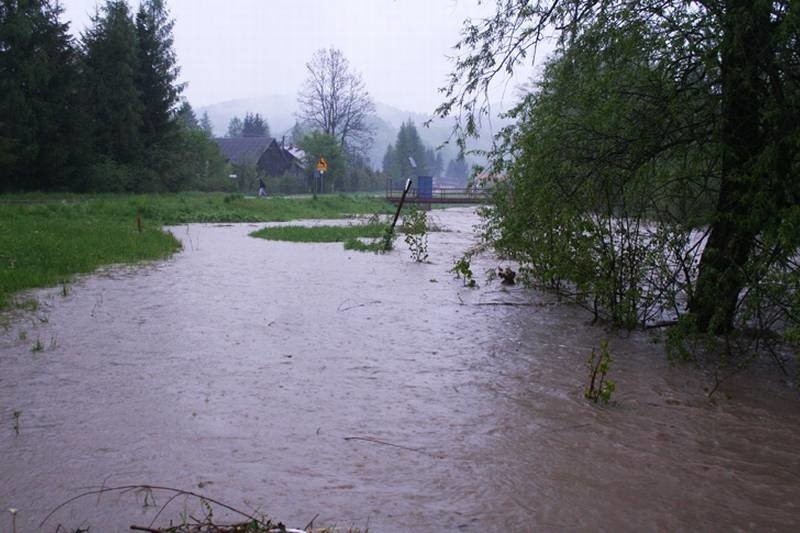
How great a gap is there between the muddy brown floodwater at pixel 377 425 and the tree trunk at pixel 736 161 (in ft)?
3.18

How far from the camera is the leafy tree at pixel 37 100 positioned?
Result: 31.5 meters

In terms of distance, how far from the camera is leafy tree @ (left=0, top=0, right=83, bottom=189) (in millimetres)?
31547

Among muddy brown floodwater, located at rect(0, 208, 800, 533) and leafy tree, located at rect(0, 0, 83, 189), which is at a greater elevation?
leafy tree, located at rect(0, 0, 83, 189)

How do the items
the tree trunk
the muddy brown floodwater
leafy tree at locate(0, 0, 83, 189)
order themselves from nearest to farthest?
1. the muddy brown floodwater
2. the tree trunk
3. leafy tree at locate(0, 0, 83, 189)

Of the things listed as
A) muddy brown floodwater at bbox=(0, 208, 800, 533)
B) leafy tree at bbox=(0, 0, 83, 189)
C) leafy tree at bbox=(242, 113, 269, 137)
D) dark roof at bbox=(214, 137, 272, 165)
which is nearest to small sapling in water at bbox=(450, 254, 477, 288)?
muddy brown floodwater at bbox=(0, 208, 800, 533)

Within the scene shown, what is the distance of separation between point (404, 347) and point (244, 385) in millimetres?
2265

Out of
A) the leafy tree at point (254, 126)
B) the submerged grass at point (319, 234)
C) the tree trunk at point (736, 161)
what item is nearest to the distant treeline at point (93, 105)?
the submerged grass at point (319, 234)

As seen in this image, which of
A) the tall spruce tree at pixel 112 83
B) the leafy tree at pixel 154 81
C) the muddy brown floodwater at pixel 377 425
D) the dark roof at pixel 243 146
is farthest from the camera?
the dark roof at pixel 243 146

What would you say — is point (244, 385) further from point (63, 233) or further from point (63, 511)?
point (63, 233)

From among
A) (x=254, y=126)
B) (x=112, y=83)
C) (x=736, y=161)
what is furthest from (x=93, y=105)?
(x=254, y=126)

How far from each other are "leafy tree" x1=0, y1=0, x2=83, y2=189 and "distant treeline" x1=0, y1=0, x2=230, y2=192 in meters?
0.05

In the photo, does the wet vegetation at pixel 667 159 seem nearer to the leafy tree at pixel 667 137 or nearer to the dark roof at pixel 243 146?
→ the leafy tree at pixel 667 137

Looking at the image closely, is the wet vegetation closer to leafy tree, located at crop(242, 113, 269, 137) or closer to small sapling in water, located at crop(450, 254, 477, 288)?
small sapling in water, located at crop(450, 254, 477, 288)

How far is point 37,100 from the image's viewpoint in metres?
33.4
